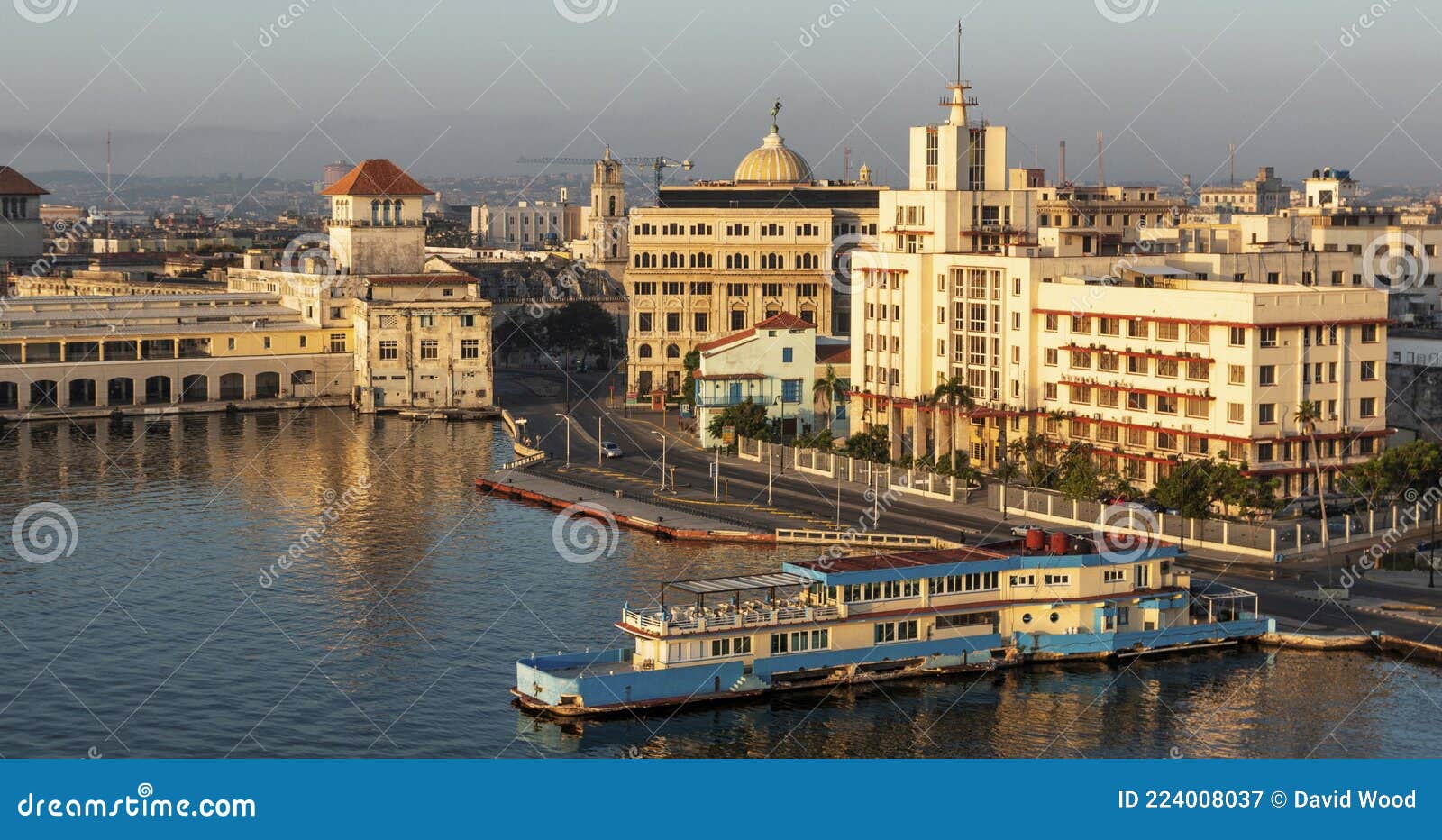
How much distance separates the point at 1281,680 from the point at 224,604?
20.2 meters

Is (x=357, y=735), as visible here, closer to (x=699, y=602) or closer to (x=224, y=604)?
(x=699, y=602)

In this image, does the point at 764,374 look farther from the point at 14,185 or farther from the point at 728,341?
the point at 14,185

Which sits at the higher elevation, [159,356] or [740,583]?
[159,356]

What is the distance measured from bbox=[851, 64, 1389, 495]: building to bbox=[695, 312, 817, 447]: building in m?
2.80

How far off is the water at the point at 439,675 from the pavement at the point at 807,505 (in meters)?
2.57

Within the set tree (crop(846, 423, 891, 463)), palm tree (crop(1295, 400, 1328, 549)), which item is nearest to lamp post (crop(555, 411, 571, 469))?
tree (crop(846, 423, 891, 463))

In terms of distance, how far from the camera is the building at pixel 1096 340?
50.2 meters

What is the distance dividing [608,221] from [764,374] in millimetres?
45986

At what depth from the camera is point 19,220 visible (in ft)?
409

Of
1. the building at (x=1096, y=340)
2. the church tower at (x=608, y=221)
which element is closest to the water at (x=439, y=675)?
the building at (x=1096, y=340)

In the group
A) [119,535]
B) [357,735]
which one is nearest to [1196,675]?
[357,735]

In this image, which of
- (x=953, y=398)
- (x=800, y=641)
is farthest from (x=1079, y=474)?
(x=800, y=641)

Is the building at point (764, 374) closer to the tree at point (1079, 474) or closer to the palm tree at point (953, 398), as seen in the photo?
the palm tree at point (953, 398)

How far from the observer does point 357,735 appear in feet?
109
